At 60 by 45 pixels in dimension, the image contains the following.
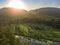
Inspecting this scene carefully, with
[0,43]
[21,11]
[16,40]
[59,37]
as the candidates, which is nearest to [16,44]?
[16,40]

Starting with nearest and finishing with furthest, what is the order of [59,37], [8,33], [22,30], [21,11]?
[8,33] → [59,37] → [22,30] → [21,11]

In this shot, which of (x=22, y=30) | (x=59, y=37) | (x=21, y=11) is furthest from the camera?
(x=21, y=11)

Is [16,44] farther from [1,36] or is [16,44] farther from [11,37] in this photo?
[1,36]

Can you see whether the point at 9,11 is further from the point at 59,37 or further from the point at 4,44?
the point at 4,44

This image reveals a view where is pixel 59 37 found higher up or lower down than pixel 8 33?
lower down

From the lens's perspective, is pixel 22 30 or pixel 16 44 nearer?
pixel 16 44

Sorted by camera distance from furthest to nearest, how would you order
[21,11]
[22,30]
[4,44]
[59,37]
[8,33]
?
[21,11], [22,30], [59,37], [8,33], [4,44]

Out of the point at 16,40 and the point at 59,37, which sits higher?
the point at 16,40

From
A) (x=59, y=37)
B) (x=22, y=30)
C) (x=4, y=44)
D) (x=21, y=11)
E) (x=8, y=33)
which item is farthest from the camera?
(x=21, y=11)

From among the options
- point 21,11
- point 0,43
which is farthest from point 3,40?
point 21,11
